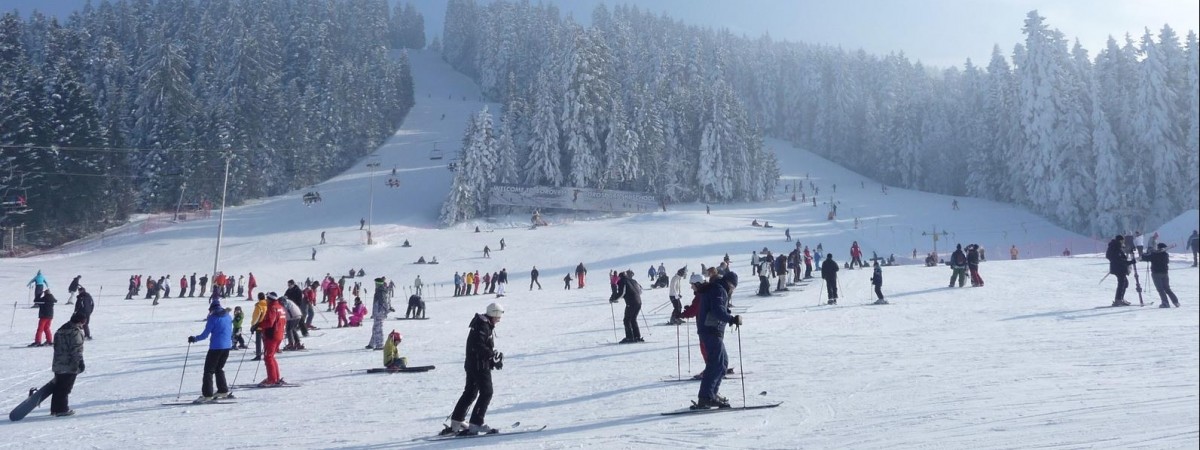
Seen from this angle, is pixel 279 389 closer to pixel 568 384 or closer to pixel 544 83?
pixel 568 384

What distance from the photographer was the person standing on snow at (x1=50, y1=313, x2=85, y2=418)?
10.1 metres

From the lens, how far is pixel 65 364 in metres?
10.2

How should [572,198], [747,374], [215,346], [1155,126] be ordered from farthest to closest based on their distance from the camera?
[572,198] → [1155,126] → [747,374] → [215,346]

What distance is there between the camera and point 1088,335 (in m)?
12.1

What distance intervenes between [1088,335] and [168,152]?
6355 centimetres

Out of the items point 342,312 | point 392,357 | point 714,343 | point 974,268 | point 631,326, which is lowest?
point 342,312

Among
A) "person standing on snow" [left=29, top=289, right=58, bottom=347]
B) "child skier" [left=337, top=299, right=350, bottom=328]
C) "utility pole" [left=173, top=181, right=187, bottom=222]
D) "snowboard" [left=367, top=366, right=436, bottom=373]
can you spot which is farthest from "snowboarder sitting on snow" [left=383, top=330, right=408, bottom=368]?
"utility pole" [left=173, top=181, right=187, bottom=222]

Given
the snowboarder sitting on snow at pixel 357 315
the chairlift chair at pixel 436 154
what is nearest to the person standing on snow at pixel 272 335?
the snowboarder sitting on snow at pixel 357 315

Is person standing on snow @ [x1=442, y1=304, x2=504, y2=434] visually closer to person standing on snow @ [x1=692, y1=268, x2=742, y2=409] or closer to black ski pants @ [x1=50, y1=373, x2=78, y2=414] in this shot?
person standing on snow @ [x1=692, y1=268, x2=742, y2=409]

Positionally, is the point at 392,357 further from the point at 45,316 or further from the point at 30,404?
the point at 45,316

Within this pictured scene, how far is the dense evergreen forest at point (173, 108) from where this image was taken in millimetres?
52500

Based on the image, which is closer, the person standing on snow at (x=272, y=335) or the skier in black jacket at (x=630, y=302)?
the person standing on snow at (x=272, y=335)

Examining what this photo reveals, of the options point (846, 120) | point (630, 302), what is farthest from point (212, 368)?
point (846, 120)

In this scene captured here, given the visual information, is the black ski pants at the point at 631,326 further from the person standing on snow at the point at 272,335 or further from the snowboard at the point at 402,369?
the person standing on snow at the point at 272,335
